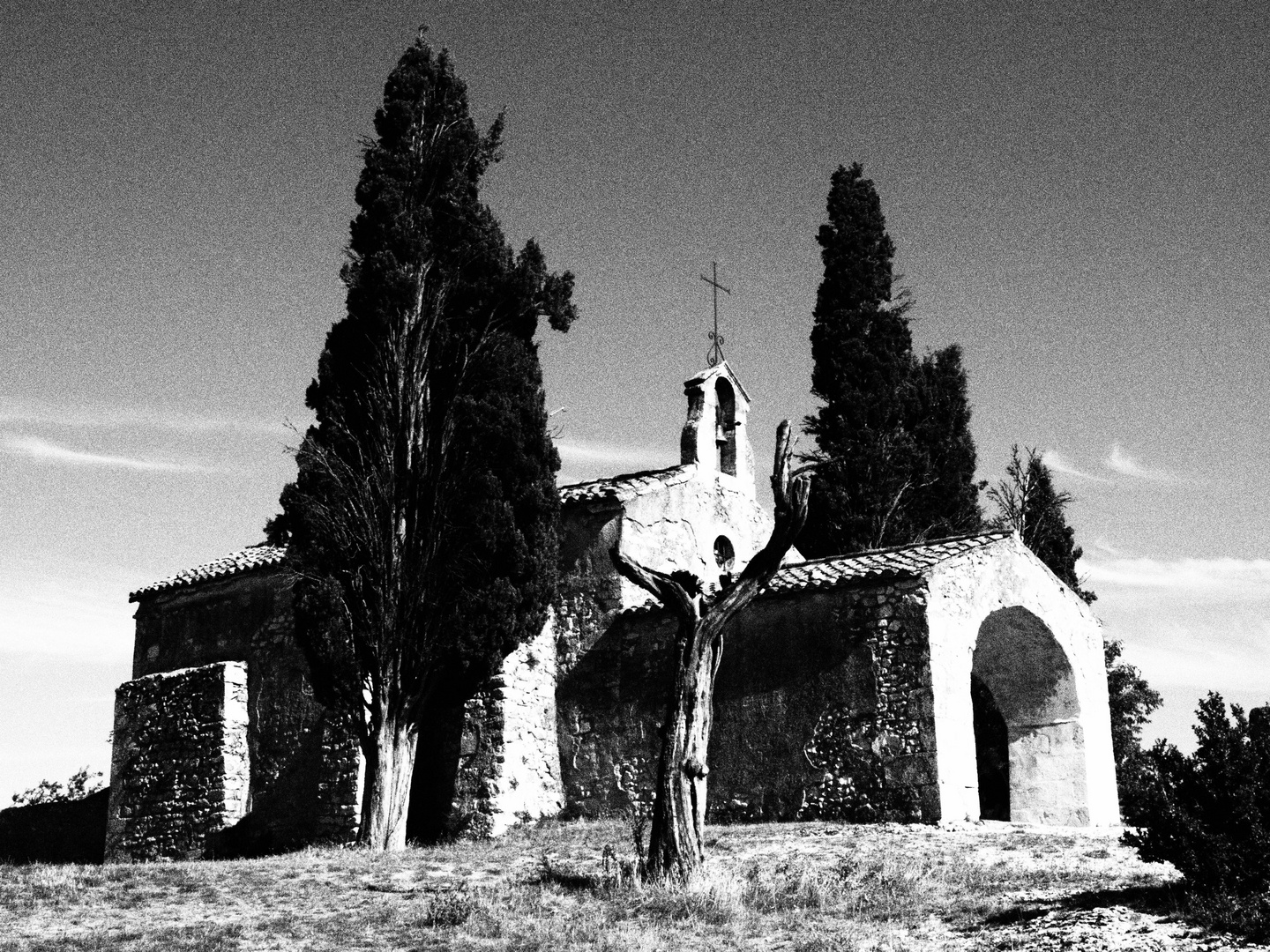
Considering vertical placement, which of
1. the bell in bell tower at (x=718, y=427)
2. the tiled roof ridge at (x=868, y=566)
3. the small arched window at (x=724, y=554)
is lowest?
the tiled roof ridge at (x=868, y=566)

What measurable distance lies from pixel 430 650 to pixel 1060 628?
8.46m

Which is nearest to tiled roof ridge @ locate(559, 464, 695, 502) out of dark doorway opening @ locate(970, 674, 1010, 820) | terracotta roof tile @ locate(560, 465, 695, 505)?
terracotta roof tile @ locate(560, 465, 695, 505)

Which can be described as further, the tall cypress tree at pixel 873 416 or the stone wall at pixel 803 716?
the tall cypress tree at pixel 873 416

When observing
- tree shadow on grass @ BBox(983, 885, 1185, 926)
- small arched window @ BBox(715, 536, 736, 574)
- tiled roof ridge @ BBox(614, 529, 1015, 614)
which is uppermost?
small arched window @ BBox(715, 536, 736, 574)

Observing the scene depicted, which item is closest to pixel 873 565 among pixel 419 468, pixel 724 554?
pixel 724 554

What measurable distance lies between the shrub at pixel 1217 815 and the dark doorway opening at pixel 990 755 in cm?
1019

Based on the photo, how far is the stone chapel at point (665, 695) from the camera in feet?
56.5

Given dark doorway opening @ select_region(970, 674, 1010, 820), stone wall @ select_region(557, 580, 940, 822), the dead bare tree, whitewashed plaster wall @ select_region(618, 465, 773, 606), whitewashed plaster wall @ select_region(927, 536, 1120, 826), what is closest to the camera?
the dead bare tree

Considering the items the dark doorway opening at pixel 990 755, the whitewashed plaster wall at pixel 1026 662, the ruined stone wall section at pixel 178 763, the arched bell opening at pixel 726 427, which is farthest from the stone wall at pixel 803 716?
the ruined stone wall section at pixel 178 763

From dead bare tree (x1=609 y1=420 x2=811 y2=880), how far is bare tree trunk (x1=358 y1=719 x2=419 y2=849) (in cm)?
459

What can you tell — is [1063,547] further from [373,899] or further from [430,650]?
[373,899]

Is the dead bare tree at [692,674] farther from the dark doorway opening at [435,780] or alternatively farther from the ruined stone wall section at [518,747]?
the dark doorway opening at [435,780]

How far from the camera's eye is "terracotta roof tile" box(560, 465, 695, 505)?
65.2ft

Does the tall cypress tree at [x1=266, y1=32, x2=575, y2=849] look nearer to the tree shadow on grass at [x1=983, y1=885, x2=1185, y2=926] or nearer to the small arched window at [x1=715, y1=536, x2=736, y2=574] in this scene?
the small arched window at [x1=715, y1=536, x2=736, y2=574]
